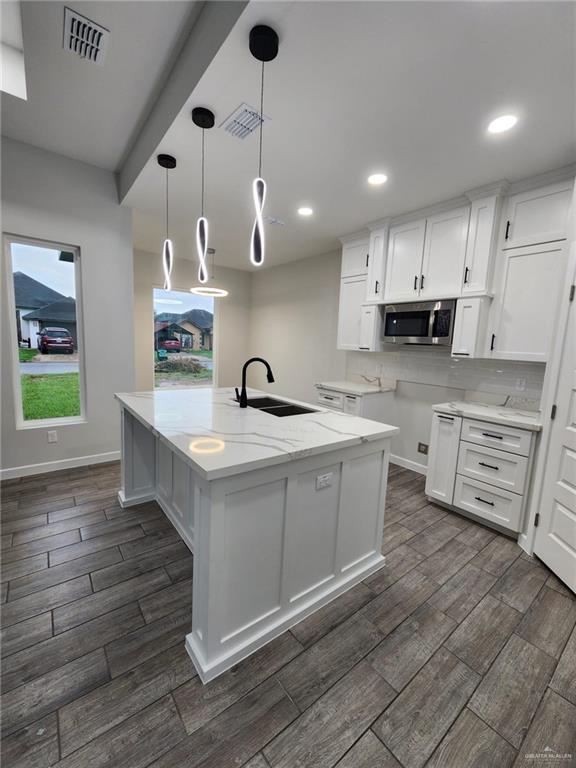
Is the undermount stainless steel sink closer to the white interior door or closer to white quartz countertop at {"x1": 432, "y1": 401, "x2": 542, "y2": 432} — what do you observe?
white quartz countertop at {"x1": 432, "y1": 401, "x2": 542, "y2": 432}

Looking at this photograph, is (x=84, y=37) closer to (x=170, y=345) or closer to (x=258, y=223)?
(x=258, y=223)

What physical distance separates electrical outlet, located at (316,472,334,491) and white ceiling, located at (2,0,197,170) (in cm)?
245

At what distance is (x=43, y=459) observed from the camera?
319cm

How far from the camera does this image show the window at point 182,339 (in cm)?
564

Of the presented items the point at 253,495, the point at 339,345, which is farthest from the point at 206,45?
the point at 339,345

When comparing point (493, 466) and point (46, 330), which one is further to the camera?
point (46, 330)

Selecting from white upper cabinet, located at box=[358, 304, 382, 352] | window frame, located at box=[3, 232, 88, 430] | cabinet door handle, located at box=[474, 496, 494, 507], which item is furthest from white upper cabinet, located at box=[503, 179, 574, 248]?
window frame, located at box=[3, 232, 88, 430]

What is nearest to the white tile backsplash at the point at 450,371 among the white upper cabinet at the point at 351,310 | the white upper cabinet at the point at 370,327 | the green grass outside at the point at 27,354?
the white upper cabinet at the point at 370,327

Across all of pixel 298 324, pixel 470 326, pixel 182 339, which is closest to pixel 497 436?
pixel 470 326

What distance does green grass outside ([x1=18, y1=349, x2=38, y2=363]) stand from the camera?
308 cm

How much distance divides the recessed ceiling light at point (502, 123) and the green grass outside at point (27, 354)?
13.7 feet

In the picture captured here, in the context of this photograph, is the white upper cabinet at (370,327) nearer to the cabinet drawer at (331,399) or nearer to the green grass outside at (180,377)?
the cabinet drawer at (331,399)

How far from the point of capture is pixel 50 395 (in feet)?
10.8

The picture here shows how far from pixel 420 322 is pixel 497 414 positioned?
113cm
